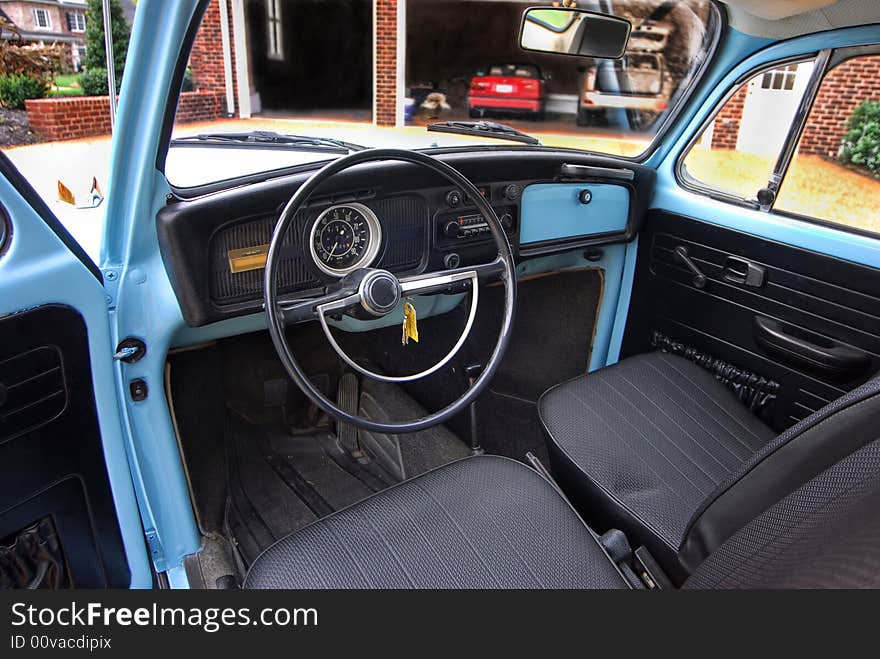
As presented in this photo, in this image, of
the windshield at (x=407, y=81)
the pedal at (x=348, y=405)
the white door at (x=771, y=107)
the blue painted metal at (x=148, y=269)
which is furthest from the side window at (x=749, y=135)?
the blue painted metal at (x=148, y=269)

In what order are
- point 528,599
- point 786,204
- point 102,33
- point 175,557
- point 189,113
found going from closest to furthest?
1. point 528,599
2. point 102,33
3. point 189,113
4. point 175,557
5. point 786,204

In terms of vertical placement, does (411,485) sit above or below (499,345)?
below

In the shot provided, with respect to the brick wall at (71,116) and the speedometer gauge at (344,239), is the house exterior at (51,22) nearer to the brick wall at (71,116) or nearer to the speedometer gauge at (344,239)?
the brick wall at (71,116)

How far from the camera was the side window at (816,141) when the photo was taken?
1.88m

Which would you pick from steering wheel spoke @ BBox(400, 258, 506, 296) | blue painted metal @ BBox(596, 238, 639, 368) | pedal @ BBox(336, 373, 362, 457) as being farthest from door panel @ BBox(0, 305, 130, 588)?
blue painted metal @ BBox(596, 238, 639, 368)

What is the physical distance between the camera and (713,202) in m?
2.18

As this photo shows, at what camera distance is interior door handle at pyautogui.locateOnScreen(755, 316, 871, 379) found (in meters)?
1.79

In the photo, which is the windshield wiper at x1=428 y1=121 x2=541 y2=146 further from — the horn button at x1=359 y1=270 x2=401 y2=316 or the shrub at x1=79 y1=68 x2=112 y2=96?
the shrub at x1=79 y1=68 x2=112 y2=96

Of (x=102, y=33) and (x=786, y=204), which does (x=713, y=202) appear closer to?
(x=786, y=204)

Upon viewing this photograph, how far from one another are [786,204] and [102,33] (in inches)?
75.6

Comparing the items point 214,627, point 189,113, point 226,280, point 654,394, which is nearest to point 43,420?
point 226,280

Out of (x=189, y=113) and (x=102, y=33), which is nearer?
(x=102, y=33)

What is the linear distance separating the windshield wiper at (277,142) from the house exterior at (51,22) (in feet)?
1.66

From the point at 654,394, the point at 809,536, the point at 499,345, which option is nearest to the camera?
the point at 809,536
